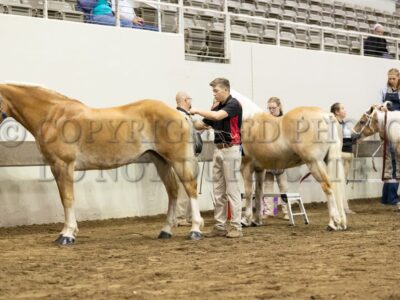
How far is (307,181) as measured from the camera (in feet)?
50.8

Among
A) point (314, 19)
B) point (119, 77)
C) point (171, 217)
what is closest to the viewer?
point (171, 217)

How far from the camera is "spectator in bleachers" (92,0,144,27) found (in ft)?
39.9

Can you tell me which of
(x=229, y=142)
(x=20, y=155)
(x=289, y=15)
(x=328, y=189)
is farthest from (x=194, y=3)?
(x=229, y=142)

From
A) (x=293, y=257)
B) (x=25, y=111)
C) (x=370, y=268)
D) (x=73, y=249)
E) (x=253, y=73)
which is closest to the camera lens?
(x=370, y=268)

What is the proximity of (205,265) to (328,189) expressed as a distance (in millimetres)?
3786

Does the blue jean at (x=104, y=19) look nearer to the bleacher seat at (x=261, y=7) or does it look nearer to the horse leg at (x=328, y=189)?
the horse leg at (x=328, y=189)

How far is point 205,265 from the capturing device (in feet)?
22.5

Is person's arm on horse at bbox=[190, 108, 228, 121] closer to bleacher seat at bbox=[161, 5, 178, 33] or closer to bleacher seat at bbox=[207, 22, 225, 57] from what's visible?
bleacher seat at bbox=[161, 5, 178, 33]

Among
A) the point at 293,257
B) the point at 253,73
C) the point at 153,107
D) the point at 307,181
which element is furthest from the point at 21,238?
the point at 307,181

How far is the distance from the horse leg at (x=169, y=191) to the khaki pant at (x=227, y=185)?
0.55 metres

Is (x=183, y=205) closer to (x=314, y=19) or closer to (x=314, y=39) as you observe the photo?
(x=314, y=39)

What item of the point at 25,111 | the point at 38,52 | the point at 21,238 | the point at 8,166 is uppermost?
the point at 38,52

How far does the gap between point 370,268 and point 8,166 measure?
6.16 m

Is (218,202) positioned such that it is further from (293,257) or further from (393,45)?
(393,45)
